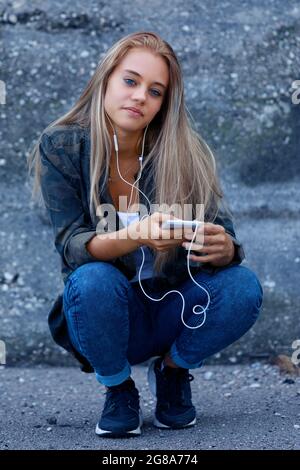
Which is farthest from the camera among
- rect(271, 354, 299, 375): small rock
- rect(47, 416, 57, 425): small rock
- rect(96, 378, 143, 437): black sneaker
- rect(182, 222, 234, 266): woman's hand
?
rect(271, 354, 299, 375): small rock

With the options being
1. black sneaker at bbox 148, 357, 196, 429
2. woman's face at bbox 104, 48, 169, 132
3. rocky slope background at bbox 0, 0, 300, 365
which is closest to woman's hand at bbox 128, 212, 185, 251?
woman's face at bbox 104, 48, 169, 132

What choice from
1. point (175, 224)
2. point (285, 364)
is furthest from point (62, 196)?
point (285, 364)

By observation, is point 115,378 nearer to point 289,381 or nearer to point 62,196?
point 62,196

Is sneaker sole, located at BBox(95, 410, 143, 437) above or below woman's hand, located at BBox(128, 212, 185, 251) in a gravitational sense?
below

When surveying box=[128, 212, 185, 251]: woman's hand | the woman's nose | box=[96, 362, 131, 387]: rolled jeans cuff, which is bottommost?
box=[96, 362, 131, 387]: rolled jeans cuff

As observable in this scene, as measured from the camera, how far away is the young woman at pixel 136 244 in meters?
2.48

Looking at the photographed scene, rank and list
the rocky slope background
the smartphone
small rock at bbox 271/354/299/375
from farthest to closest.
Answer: the rocky slope background < small rock at bbox 271/354/299/375 < the smartphone

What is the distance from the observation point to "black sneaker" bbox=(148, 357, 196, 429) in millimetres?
2650

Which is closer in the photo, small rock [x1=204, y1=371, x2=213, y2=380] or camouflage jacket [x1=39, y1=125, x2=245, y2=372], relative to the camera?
camouflage jacket [x1=39, y1=125, x2=245, y2=372]

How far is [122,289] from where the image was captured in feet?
8.08

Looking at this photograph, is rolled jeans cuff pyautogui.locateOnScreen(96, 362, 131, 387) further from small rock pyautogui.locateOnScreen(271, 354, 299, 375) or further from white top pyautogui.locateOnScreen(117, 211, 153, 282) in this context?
small rock pyautogui.locateOnScreen(271, 354, 299, 375)

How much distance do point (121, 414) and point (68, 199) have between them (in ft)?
2.10

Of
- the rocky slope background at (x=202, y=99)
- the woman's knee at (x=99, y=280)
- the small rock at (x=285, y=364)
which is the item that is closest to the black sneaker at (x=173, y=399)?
the woman's knee at (x=99, y=280)

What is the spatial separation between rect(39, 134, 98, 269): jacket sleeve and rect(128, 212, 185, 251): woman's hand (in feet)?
0.64
